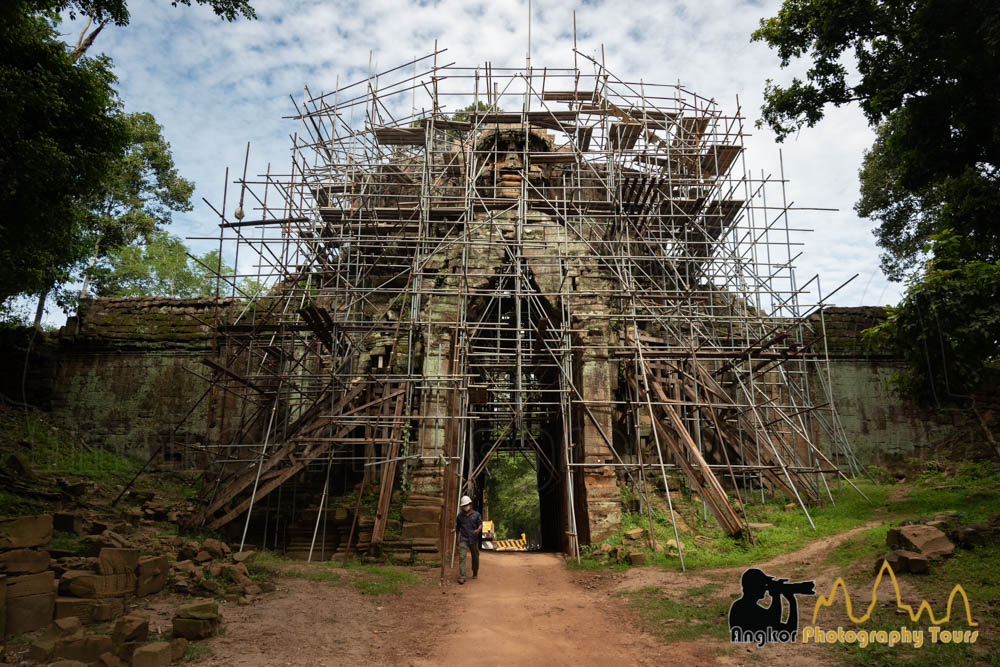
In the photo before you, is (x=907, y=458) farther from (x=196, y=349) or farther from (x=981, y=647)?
(x=196, y=349)

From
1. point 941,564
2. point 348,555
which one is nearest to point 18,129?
point 348,555

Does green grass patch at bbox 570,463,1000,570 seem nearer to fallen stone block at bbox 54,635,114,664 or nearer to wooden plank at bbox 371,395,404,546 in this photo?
wooden plank at bbox 371,395,404,546

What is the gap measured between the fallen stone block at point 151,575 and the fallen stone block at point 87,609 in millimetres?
639

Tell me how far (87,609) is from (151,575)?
1.03 metres

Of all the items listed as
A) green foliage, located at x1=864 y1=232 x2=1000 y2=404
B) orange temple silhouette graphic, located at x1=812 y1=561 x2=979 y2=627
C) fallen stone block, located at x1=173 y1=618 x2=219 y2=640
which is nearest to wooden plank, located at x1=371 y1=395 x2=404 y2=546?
fallen stone block, located at x1=173 y1=618 x2=219 y2=640

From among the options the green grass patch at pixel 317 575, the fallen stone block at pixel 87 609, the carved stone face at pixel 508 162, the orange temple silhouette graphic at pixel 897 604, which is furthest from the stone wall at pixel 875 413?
the fallen stone block at pixel 87 609

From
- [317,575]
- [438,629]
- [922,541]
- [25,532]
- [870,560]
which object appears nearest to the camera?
[25,532]

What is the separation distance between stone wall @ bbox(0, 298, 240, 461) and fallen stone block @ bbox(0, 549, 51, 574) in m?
9.67

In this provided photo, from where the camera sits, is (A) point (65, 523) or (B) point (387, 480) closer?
(A) point (65, 523)

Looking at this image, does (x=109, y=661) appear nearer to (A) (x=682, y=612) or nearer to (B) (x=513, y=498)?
(A) (x=682, y=612)

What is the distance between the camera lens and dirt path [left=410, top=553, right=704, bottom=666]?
6.13 meters

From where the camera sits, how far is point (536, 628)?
286 inches

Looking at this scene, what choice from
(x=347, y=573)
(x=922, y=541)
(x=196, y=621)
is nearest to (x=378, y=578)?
(x=347, y=573)

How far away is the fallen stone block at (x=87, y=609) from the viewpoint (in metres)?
5.98
